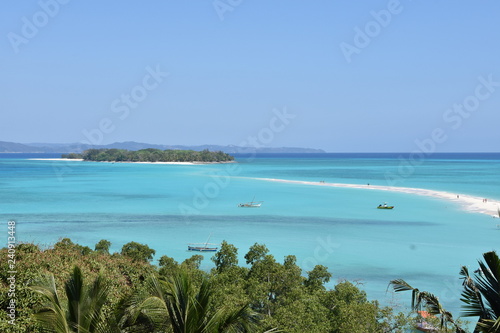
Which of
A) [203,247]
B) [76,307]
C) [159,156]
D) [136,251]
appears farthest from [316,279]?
[159,156]

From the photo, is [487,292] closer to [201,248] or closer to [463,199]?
[201,248]

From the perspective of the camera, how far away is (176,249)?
93.0 ft

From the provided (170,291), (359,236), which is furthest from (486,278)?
(359,236)

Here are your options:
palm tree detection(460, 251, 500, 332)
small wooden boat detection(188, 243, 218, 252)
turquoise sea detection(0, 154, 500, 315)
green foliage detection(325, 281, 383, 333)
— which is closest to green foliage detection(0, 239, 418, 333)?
green foliage detection(325, 281, 383, 333)

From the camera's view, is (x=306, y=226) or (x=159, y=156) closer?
(x=306, y=226)

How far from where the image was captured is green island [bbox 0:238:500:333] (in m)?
5.68

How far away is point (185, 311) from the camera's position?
553cm

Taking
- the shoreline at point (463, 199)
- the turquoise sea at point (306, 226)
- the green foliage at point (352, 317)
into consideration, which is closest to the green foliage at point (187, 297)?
the green foliage at point (352, 317)

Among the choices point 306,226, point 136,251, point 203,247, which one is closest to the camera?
point 136,251

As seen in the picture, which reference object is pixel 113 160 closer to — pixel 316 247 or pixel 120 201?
pixel 120 201

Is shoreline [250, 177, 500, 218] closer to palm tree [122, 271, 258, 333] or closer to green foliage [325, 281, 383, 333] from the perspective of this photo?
green foliage [325, 281, 383, 333]

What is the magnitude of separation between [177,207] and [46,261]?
122 ft

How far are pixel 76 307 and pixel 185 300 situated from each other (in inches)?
51.8

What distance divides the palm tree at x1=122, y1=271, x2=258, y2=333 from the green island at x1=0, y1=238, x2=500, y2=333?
0.4 inches
